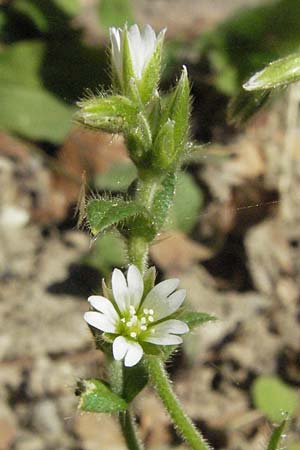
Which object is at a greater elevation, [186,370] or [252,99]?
[252,99]

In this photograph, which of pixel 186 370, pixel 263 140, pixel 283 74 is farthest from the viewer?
pixel 263 140

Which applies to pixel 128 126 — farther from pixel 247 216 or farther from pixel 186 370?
pixel 247 216

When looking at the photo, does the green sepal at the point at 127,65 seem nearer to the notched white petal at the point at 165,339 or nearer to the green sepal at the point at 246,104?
the green sepal at the point at 246,104

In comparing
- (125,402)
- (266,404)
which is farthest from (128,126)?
(266,404)

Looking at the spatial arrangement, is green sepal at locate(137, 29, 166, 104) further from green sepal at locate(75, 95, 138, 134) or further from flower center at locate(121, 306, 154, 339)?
flower center at locate(121, 306, 154, 339)

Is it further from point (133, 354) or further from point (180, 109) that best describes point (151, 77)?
point (133, 354)

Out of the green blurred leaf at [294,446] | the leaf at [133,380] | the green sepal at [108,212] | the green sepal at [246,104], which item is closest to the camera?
the green sepal at [108,212]

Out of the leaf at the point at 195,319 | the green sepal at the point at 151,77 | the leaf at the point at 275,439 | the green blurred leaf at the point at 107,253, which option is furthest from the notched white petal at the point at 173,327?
the green blurred leaf at the point at 107,253
